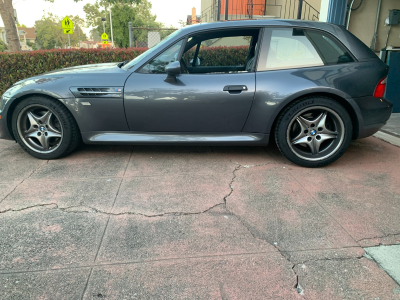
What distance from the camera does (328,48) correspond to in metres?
3.46

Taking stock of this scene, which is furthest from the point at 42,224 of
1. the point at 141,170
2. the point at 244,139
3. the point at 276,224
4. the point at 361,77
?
the point at 361,77

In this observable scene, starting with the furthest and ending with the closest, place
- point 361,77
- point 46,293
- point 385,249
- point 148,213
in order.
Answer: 1. point 361,77
2. point 148,213
3. point 385,249
4. point 46,293

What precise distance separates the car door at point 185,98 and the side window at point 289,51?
293mm

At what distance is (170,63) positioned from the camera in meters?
3.45

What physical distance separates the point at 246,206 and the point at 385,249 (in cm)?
109

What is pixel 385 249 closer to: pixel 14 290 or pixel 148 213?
pixel 148 213

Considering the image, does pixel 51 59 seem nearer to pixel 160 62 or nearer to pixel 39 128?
pixel 39 128

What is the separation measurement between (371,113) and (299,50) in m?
1.06

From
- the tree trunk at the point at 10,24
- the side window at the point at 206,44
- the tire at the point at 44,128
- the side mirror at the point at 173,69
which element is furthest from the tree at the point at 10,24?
the side mirror at the point at 173,69

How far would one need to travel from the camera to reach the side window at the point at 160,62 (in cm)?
355

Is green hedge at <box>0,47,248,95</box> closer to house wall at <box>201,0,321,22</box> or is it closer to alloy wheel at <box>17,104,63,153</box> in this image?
alloy wheel at <box>17,104,63,153</box>

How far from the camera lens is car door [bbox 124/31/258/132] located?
3428mm

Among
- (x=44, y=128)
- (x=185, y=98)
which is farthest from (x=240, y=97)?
(x=44, y=128)

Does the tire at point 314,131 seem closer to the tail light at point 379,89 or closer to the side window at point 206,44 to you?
the tail light at point 379,89
